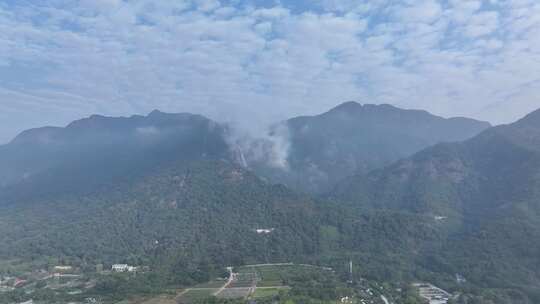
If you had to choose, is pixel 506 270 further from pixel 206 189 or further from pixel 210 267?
pixel 206 189

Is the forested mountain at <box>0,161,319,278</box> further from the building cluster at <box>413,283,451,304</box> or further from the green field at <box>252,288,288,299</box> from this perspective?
the building cluster at <box>413,283,451,304</box>

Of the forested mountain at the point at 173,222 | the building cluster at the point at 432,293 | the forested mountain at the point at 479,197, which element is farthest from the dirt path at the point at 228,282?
the forested mountain at the point at 479,197

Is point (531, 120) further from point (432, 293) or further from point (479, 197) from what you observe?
point (432, 293)

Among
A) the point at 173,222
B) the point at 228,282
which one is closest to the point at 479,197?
the point at 228,282

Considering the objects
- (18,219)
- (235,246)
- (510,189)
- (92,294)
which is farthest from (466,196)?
(18,219)

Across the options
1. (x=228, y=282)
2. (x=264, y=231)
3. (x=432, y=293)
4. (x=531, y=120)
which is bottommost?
(x=432, y=293)

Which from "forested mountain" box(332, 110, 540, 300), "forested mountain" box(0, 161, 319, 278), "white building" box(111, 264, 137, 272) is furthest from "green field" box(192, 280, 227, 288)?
"forested mountain" box(332, 110, 540, 300)

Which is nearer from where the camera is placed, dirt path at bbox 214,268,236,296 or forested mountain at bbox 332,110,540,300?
dirt path at bbox 214,268,236,296

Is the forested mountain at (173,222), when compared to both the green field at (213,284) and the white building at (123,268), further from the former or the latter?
the green field at (213,284)
